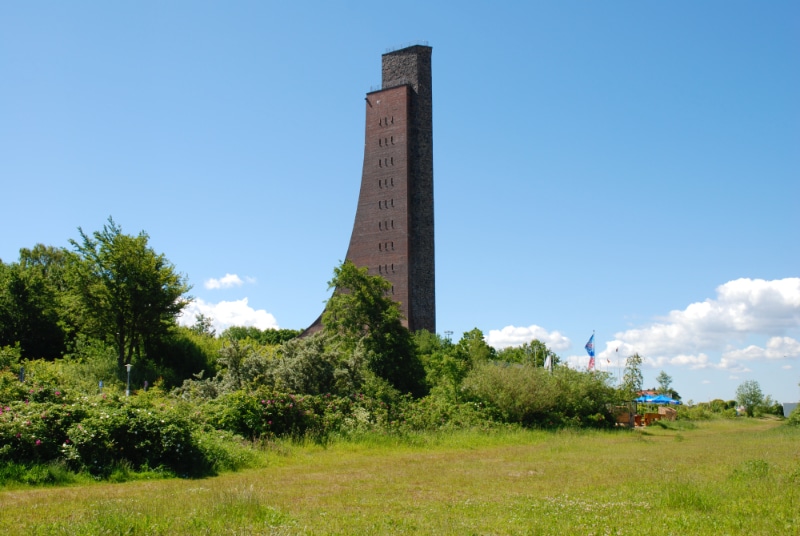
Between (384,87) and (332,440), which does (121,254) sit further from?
(384,87)

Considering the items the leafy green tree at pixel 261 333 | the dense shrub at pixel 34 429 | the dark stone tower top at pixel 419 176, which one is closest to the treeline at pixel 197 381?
the dense shrub at pixel 34 429

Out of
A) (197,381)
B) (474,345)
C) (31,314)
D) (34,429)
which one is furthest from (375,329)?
(34,429)

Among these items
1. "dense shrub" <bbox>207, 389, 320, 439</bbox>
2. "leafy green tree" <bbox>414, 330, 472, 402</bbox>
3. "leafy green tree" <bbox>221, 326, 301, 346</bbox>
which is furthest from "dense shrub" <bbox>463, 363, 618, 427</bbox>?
"leafy green tree" <bbox>221, 326, 301, 346</bbox>

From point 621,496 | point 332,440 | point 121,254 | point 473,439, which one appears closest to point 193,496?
point 621,496

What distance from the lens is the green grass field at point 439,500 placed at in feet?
22.3

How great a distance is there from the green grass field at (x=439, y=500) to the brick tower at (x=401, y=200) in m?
43.0

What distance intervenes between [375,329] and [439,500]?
24.4m

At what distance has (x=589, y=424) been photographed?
27828mm

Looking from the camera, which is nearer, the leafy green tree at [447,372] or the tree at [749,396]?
the leafy green tree at [447,372]

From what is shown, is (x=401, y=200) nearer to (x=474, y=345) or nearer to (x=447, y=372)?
(x=474, y=345)

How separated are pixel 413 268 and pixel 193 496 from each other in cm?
4969

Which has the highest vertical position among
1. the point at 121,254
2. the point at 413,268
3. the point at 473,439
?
the point at 413,268

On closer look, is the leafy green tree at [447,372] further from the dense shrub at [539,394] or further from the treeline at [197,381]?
the dense shrub at [539,394]

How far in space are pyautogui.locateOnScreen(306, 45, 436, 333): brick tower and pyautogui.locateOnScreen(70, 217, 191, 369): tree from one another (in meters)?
23.8
